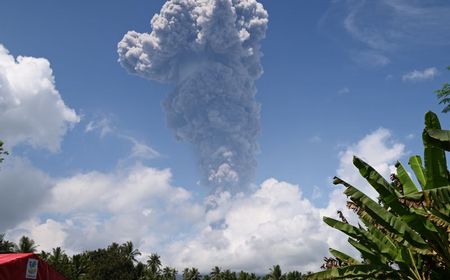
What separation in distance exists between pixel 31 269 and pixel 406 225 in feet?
25.4

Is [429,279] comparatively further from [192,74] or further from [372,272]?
[192,74]

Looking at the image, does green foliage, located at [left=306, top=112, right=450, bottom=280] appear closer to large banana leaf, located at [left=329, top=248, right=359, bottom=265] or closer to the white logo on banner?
large banana leaf, located at [left=329, top=248, right=359, bottom=265]

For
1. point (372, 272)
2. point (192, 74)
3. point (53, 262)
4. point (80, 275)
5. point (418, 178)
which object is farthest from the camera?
point (192, 74)

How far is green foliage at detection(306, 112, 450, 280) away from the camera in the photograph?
33.0 ft

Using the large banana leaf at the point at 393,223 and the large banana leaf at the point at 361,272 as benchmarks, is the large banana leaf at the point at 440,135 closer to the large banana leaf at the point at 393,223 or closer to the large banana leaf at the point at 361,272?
the large banana leaf at the point at 393,223

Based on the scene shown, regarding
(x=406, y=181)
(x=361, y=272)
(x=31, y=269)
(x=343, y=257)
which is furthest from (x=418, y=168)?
(x=31, y=269)

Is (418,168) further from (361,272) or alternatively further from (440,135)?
(440,135)

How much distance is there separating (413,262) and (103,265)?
225 ft

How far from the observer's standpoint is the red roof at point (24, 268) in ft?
20.1

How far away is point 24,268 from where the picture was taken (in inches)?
251

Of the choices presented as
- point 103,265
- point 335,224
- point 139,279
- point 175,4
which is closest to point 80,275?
point 103,265

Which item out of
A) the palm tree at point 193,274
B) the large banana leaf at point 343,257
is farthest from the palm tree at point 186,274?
the large banana leaf at point 343,257

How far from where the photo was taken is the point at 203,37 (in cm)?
14562

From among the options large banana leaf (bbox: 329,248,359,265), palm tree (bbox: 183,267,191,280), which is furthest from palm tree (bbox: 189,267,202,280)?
large banana leaf (bbox: 329,248,359,265)
